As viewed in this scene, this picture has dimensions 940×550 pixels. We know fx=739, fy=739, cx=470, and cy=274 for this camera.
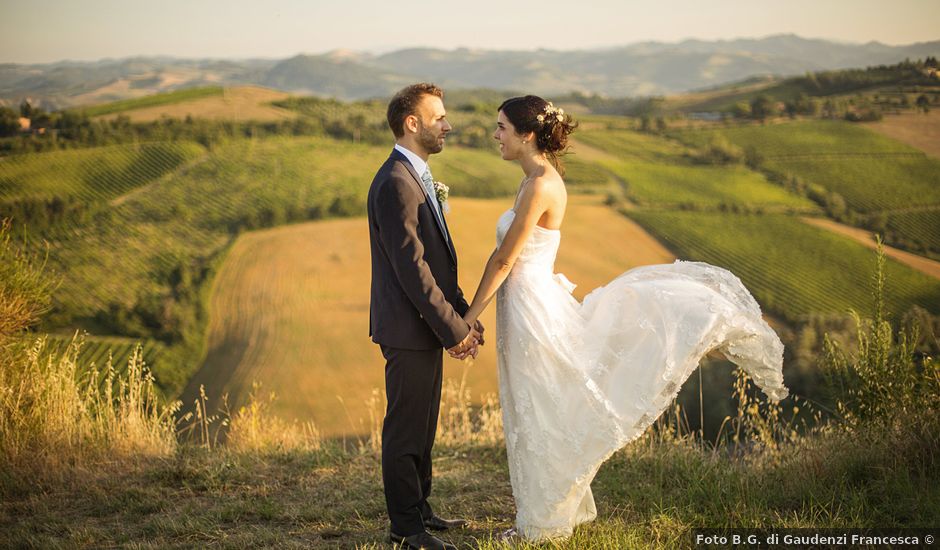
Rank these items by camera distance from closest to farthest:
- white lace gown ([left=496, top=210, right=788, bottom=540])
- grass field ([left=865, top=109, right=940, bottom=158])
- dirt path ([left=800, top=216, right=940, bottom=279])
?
white lace gown ([left=496, top=210, right=788, bottom=540]), dirt path ([left=800, top=216, right=940, bottom=279]), grass field ([left=865, top=109, right=940, bottom=158])

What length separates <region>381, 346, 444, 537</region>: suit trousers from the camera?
134 inches

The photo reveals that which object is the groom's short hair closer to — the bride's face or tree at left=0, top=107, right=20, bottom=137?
the bride's face

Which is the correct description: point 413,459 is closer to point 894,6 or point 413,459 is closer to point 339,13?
point 894,6

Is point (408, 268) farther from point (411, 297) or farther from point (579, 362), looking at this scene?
point (579, 362)

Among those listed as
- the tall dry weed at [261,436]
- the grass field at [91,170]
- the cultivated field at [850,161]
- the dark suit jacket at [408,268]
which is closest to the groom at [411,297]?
the dark suit jacket at [408,268]

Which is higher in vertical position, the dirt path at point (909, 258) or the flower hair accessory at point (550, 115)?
the flower hair accessory at point (550, 115)

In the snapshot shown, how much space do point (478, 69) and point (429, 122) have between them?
357ft

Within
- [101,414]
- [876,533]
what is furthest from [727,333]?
[101,414]

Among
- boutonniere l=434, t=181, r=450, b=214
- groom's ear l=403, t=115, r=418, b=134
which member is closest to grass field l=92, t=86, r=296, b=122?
boutonniere l=434, t=181, r=450, b=214

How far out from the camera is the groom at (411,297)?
323 centimetres

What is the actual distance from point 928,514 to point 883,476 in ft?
1.13

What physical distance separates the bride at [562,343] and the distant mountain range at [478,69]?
770 inches

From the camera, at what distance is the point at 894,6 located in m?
30.9

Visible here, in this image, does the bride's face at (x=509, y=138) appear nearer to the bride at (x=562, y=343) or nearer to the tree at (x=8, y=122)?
the bride at (x=562, y=343)
